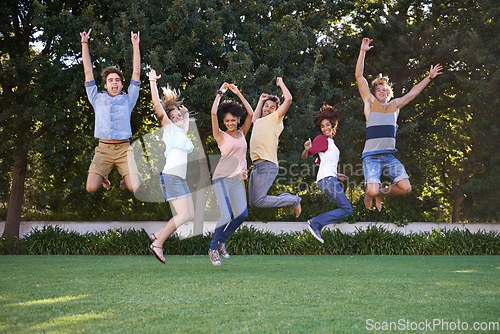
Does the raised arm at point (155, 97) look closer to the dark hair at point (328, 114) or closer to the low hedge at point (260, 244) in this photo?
the dark hair at point (328, 114)

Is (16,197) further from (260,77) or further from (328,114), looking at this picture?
(328,114)

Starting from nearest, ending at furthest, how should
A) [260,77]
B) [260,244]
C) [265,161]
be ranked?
1. [265,161]
2. [260,244]
3. [260,77]

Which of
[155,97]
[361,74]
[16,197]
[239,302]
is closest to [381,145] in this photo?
[361,74]

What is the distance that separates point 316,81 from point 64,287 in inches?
474

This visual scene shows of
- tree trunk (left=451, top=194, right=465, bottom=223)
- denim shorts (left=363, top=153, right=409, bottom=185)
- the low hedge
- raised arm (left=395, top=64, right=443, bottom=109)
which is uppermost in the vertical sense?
raised arm (left=395, top=64, right=443, bottom=109)

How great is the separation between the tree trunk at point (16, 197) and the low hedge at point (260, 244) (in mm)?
2044

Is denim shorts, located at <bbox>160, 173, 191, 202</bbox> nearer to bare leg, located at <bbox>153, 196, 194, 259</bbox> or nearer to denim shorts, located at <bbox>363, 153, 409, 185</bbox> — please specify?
bare leg, located at <bbox>153, 196, 194, 259</bbox>

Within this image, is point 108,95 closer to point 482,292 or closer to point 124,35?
point 482,292

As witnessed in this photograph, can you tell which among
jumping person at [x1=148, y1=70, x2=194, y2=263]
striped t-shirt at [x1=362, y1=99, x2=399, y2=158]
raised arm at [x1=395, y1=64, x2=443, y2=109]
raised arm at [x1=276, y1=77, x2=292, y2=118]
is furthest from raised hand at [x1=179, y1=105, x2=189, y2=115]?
raised arm at [x1=395, y1=64, x2=443, y2=109]

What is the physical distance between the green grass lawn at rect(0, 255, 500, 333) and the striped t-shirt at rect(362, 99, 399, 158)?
1.95m

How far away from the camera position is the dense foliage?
48.9ft

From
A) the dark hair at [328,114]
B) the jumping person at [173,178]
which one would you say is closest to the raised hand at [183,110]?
the jumping person at [173,178]

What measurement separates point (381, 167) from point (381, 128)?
0.61 meters

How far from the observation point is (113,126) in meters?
7.13
